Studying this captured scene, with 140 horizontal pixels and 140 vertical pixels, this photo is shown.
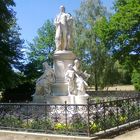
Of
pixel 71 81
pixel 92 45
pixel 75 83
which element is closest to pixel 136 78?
pixel 92 45

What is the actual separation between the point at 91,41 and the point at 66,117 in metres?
36.2

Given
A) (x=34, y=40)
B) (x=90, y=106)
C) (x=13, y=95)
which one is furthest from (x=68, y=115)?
(x=34, y=40)

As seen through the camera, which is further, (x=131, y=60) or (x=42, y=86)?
(x=131, y=60)

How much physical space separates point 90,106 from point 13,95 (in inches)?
750

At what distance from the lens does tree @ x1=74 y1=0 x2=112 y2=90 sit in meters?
48.6

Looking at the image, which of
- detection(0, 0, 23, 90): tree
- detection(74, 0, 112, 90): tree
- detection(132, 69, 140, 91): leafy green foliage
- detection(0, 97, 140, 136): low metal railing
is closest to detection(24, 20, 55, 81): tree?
detection(74, 0, 112, 90): tree

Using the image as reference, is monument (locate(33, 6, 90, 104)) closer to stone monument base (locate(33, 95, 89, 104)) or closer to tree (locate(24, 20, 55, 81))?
stone monument base (locate(33, 95, 89, 104))

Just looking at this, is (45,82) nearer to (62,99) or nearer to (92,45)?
(62,99)

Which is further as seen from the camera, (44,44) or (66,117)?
(44,44)

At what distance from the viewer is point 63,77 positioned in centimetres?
2077

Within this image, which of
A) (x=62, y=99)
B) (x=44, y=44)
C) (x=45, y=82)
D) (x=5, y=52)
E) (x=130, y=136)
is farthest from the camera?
(x=44, y=44)

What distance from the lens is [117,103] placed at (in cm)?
1430

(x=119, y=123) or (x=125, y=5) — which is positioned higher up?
(x=125, y=5)

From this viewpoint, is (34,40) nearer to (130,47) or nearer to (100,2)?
(100,2)
